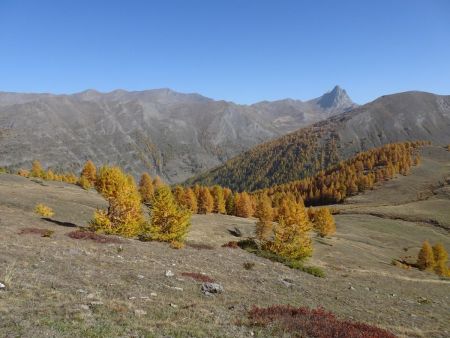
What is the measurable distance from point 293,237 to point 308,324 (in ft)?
134

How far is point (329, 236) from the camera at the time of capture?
3841 inches

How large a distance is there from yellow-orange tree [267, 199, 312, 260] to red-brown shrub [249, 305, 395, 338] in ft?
118

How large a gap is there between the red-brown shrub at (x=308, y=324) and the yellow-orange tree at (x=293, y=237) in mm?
36021

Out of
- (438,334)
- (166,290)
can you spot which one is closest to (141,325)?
(166,290)

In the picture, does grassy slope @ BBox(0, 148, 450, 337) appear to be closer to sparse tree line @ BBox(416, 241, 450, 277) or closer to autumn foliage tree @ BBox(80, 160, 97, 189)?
sparse tree line @ BBox(416, 241, 450, 277)

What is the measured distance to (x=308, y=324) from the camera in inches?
591

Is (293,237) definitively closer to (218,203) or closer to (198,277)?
(198,277)

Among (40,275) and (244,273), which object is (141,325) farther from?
(244,273)

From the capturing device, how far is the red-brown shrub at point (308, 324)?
14.2m

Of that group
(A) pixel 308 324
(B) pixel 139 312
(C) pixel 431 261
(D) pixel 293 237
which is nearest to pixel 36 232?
(B) pixel 139 312

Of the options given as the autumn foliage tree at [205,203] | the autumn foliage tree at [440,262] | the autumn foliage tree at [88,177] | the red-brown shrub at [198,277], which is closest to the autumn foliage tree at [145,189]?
the autumn foliage tree at [88,177]

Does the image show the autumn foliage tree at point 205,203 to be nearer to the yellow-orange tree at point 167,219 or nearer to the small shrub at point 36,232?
the yellow-orange tree at point 167,219

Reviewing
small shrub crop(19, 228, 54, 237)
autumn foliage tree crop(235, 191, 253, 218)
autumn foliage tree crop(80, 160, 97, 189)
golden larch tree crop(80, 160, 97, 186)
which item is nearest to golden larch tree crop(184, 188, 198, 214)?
autumn foliage tree crop(235, 191, 253, 218)

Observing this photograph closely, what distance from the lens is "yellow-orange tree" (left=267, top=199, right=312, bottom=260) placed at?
53125mm
